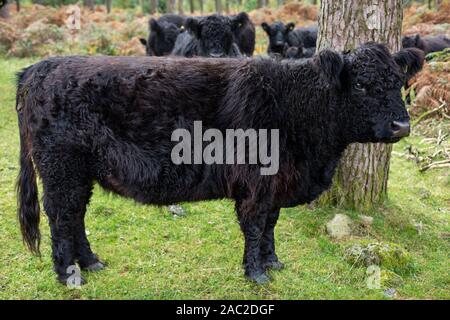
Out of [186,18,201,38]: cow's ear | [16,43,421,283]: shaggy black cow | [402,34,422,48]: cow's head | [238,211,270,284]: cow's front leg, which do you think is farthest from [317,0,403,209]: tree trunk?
[402,34,422,48]: cow's head

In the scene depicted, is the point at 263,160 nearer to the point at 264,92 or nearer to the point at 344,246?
the point at 264,92

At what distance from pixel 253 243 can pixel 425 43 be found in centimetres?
1260

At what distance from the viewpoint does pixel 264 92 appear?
13.8ft

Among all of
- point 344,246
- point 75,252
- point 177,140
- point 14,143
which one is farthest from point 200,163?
point 14,143

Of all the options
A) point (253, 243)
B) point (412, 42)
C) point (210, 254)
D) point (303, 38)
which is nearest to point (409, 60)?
point (253, 243)

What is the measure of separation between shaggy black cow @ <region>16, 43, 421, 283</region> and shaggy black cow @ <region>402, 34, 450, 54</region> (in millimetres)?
11173

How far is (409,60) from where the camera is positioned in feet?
14.5

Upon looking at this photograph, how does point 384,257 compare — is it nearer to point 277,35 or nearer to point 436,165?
point 436,165

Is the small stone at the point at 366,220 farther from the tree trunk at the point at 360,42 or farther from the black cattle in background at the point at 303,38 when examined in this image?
the black cattle in background at the point at 303,38

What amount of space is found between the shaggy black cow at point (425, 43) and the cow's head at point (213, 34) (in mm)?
6911

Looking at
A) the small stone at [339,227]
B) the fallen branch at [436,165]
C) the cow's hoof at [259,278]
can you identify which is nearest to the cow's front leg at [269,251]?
the cow's hoof at [259,278]

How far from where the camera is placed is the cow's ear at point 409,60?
14.5ft

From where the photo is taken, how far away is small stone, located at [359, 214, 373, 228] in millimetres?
5570

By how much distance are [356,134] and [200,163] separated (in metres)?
1.34
